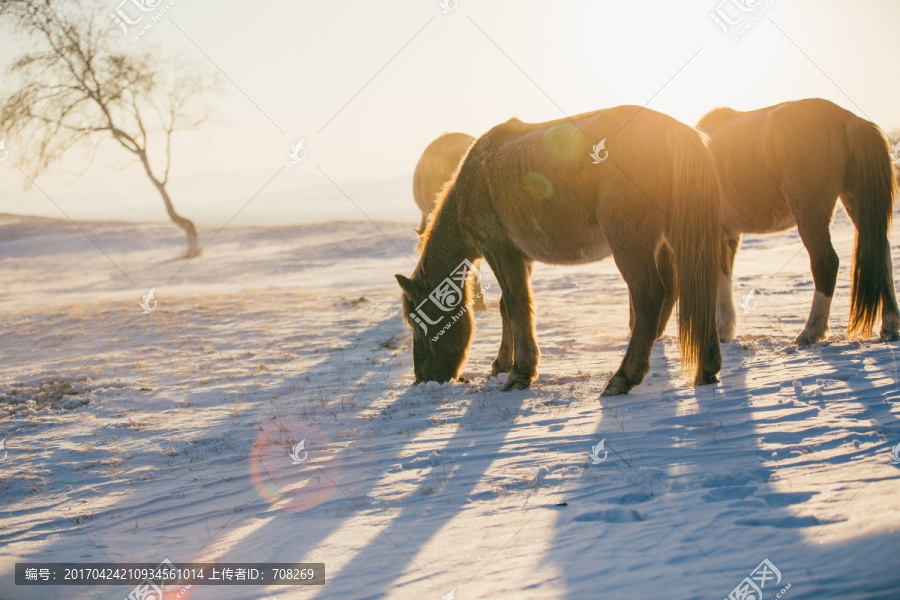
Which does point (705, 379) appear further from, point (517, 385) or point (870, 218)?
point (870, 218)

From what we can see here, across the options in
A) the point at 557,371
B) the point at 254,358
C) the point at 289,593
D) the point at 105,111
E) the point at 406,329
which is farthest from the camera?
the point at 105,111

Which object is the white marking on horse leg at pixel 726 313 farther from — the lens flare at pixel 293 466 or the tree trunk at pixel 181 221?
the tree trunk at pixel 181 221

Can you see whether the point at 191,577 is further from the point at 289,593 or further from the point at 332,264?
the point at 332,264

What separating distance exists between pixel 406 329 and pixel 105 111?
24228mm

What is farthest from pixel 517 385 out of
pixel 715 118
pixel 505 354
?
pixel 715 118

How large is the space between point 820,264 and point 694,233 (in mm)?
2020

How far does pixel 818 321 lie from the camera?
6.39 m

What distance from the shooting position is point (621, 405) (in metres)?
5.16

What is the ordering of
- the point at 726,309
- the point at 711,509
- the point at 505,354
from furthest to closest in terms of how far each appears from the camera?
the point at 726,309
the point at 505,354
the point at 711,509

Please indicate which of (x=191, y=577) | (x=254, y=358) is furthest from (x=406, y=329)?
(x=191, y=577)

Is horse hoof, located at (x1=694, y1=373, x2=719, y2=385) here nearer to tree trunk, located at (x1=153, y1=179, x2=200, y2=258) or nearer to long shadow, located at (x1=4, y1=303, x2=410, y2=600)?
long shadow, located at (x1=4, y1=303, x2=410, y2=600)

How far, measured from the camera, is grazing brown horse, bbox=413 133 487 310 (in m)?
11.6

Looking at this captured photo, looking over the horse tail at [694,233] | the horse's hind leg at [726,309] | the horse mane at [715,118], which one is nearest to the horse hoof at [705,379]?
the horse tail at [694,233]

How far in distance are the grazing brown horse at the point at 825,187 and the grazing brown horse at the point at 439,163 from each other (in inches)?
209
